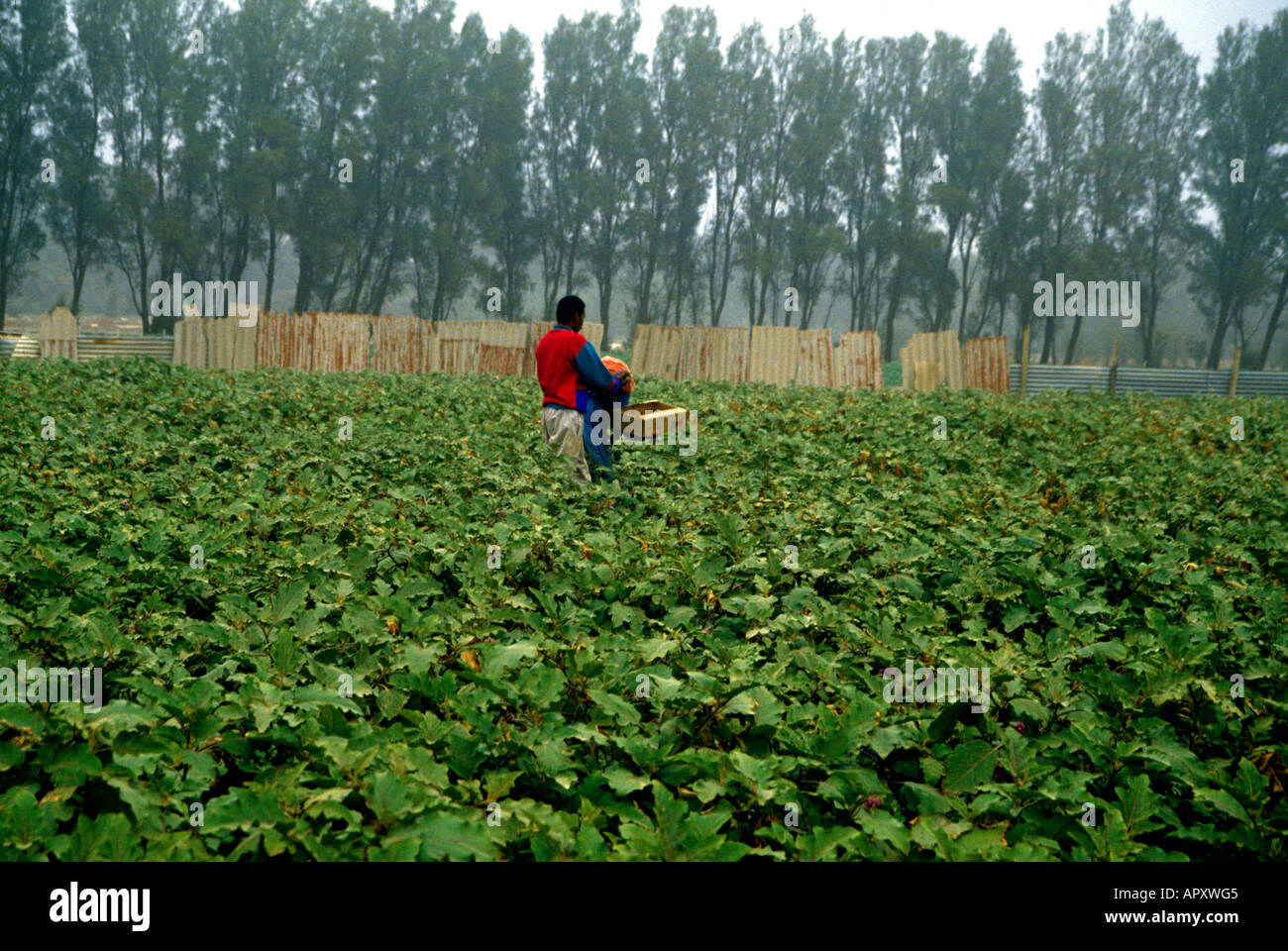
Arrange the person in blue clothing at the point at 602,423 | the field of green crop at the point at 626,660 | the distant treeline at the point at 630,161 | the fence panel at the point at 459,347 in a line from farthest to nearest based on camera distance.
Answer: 1. the distant treeline at the point at 630,161
2. the fence panel at the point at 459,347
3. the person in blue clothing at the point at 602,423
4. the field of green crop at the point at 626,660

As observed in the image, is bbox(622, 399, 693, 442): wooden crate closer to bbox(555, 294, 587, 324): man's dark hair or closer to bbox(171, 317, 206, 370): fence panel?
bbox(555, 294, 587, 324): man's dark hair

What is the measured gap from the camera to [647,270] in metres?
47.7

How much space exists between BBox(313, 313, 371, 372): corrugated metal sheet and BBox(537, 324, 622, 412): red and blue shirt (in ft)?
48.3

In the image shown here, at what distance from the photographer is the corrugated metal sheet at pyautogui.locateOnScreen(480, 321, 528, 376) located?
21.6 meters

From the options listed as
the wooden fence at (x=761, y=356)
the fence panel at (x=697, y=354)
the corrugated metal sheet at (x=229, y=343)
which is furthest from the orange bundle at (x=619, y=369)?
the corrugated metal sheet at (x=229, y=343)

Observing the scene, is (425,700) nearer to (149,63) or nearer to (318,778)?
(318,778)

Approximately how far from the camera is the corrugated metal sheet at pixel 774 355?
21.1m

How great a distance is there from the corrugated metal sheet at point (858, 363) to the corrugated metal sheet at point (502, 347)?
278 inches

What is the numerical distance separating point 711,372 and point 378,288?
2666 cm

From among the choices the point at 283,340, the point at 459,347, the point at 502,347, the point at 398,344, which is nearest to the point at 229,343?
the point at 283,340

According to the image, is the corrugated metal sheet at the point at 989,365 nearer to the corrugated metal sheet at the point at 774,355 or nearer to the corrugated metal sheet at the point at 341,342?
the corrugated metal sheet at the point at 774,355

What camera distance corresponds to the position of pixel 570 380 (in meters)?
7.36

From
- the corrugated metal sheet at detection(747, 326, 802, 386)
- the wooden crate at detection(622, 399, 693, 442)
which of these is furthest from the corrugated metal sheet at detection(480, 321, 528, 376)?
the wooden crate at detection(622, 399, 693, 442)

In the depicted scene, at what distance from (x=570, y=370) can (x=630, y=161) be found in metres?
41.4
